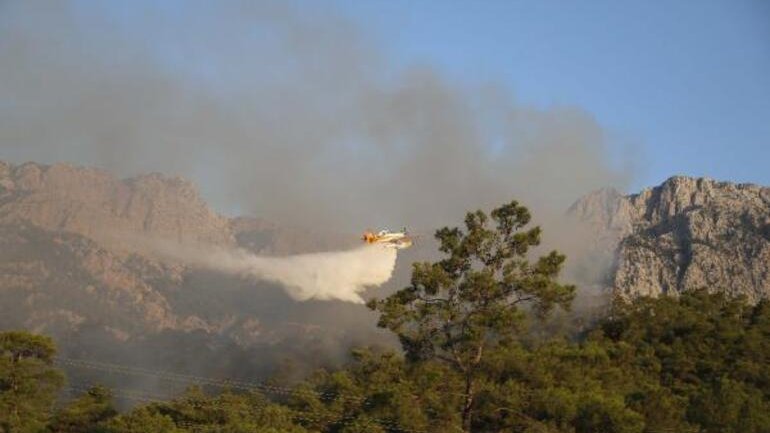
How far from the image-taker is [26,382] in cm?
8194

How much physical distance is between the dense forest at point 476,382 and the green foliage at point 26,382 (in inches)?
5.0

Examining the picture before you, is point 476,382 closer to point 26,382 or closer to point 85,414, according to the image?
point 85,414

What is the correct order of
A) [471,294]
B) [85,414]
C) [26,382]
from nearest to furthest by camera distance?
1. [471,294]
2. [85,414]
3. [26,382]

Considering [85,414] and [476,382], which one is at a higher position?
[476,382]

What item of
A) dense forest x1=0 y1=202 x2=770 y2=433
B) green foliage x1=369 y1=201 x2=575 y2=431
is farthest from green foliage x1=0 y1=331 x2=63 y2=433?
green foliage x1=369 y1=201 x2=575 y2=431

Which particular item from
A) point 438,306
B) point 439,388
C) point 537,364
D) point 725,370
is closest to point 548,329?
point 725,370

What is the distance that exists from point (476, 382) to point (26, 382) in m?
41.9

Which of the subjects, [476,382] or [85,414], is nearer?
[476,382]

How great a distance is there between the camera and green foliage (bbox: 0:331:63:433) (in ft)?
251

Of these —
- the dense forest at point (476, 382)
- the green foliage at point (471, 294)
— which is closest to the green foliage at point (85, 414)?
the dense forest at point (476, 382)

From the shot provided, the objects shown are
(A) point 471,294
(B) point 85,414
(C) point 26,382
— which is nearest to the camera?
(A) point 471,294

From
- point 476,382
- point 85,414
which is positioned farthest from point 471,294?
point 85,414

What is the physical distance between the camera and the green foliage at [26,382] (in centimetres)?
7665

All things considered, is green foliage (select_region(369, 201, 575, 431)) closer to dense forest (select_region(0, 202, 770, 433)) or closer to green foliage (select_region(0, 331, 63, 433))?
dense forest (select_region(0, 202, 770, 433))
